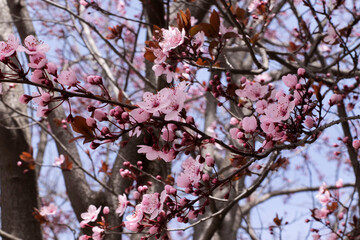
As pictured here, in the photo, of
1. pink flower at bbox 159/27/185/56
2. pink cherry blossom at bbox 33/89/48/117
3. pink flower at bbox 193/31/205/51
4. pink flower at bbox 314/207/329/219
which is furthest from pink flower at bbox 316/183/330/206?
pink cherry blossom at bbox 33/89/48/117

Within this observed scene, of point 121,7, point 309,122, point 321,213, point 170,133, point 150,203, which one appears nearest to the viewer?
point 170,133

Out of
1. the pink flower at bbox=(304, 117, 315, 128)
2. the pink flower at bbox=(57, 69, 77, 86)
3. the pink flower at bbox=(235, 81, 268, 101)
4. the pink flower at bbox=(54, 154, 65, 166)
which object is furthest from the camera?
the pink flower at bbox=(54, 154, 65, 166)

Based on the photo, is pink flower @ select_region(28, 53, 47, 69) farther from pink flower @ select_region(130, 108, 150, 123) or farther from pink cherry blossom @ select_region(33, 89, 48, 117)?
pink flower @ select_region(130, 108, 150, 123)

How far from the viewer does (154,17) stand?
8.58 ft

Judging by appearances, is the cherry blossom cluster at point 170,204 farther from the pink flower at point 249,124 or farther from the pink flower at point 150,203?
the pink flower at point 249,124

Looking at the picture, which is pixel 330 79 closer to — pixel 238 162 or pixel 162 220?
pixel 238 162

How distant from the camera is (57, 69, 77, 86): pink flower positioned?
2.77ft

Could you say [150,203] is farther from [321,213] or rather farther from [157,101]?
[321,213]

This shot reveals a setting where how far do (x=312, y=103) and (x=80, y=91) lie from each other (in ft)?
2.57

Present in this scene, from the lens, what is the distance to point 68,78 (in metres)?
0.85

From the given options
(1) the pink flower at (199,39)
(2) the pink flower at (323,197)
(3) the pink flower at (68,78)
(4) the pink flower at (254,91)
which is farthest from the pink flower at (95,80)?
(2) the pink flower at (323,197)

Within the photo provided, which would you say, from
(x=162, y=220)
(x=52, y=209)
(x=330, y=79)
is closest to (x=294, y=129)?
(x=162, y=220)

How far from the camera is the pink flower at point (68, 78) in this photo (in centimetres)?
85

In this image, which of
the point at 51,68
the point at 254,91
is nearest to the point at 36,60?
the point at 51,68
